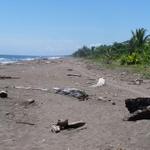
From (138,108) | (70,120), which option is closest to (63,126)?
(70,120)

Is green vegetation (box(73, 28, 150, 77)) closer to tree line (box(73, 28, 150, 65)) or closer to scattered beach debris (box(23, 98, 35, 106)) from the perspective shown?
tree line (box(73, 28, 150, 65))

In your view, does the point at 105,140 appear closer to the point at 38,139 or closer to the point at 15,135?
the point at 38,139

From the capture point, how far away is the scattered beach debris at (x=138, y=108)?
33.7ft

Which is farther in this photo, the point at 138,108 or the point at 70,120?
the point at 70,120

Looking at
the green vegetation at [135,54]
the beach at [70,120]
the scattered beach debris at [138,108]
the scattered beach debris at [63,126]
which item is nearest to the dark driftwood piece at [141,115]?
the scattered beach debris at [138,108]

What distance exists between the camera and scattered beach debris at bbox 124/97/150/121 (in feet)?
33.7

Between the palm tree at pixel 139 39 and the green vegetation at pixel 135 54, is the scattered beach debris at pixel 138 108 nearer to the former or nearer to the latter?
the green vegetation at pixel 135 54

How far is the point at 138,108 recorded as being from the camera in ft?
37.6

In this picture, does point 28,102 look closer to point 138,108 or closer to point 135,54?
point 138,108

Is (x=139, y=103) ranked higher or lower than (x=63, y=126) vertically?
higher

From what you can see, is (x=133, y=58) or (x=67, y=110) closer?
(x=67, y=110)

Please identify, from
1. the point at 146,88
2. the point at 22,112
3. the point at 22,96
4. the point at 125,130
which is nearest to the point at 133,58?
the point at 146,88

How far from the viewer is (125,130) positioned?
9688 millimetres

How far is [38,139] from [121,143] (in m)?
2.02
